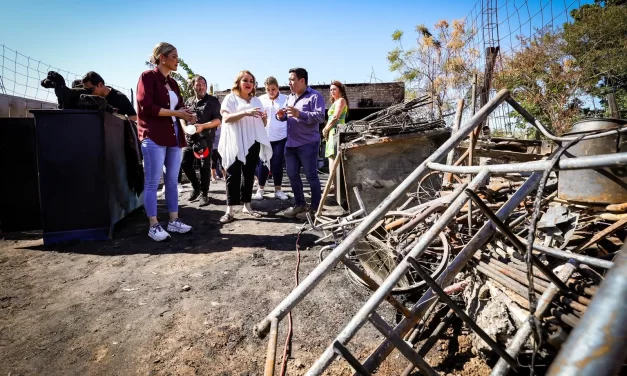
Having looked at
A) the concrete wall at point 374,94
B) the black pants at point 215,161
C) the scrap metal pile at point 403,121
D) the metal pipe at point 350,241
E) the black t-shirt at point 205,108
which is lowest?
the metal pipe at point 350,241

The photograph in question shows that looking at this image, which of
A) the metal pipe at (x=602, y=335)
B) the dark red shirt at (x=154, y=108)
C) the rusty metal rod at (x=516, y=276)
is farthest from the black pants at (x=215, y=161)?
the metal pipe at (x=602, y=335)

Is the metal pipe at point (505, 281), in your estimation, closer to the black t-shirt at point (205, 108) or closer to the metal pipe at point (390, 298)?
the metal pipe at point (390, 298)

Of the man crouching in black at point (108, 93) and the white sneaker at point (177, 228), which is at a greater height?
the man crouching in black at point (108, 93)

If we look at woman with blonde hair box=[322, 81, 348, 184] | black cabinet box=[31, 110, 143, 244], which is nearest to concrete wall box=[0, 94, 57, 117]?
black cabinet box=[31, 110, 143, 244]

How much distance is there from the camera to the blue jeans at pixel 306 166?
A: 169 inches

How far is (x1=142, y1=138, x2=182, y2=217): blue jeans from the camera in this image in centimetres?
339

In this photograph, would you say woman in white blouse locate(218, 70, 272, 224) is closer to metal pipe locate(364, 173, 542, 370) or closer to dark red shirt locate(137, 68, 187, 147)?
dark red shirt locate(137, 68, 187, 147)

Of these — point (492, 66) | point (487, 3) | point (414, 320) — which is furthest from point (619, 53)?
point (414, 320)

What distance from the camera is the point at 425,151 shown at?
161 inches

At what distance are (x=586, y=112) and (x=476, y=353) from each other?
1535 cm

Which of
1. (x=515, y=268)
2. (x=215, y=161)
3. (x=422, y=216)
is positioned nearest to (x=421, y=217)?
(x=422, y=216)

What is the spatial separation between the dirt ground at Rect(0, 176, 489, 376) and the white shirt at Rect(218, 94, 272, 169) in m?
1.17

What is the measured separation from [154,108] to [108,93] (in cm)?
173

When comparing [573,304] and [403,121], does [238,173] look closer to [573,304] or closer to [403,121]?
[403,121]
